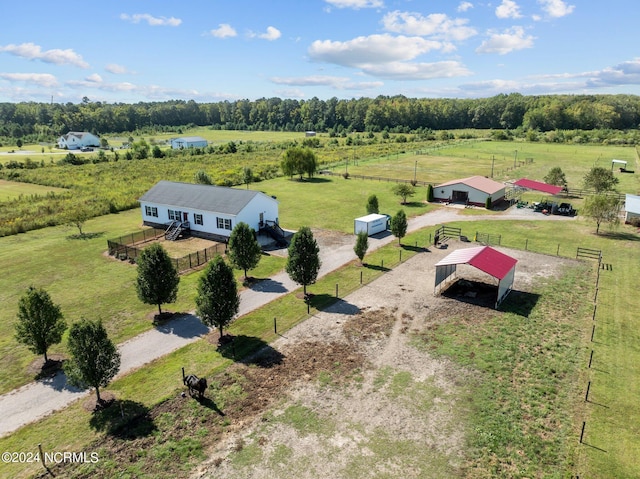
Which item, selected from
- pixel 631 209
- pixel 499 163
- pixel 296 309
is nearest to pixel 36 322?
pixel 296 309

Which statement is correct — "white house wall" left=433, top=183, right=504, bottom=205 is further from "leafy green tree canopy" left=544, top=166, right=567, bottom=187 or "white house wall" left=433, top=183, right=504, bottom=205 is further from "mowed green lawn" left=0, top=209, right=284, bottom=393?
"mowed green lawn" left=0, top=209, right=284, bottom=393

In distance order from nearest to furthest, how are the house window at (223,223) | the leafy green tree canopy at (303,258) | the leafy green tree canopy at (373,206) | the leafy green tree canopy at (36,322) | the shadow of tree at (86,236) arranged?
the leafy green tree canopy at (36,322)
the leafy green tree canopy at (303,258)
the house window at (223,223)
the shadow of tree at (86,236)
the leafy green tree canopy at (373,206)

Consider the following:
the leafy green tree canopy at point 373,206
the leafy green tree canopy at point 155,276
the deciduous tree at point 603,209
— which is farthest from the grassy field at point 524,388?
the leafy green tree canopy at point 373,206

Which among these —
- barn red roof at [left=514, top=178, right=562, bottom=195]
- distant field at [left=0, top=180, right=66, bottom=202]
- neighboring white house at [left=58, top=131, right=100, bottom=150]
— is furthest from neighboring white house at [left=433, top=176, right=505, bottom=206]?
neighboring white house at [left=58, top=131, right=100, bottom=150]

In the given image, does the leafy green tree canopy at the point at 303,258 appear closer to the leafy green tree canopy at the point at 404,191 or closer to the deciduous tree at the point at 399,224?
the deciduous tree at the point at 399,224

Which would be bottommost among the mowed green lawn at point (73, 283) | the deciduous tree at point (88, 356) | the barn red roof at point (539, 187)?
the mowed green lawn at point (73, 283)

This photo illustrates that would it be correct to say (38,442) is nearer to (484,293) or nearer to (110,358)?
(110,358)

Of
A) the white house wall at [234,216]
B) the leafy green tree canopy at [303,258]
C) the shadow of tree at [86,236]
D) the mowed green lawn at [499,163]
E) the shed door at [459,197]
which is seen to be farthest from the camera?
the mowed green lawn at [499,163]
